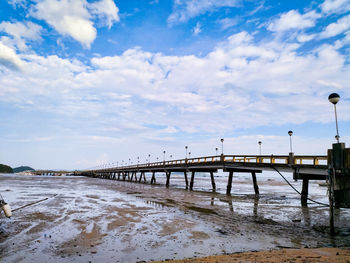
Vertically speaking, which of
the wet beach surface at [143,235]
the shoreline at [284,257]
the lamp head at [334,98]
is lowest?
the wet beach surface at [143,235]

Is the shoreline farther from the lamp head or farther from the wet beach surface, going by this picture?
the lamp head

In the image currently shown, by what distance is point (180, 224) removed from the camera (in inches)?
451

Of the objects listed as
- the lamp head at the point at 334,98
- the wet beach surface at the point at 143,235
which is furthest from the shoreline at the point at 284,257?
the lamp head at the point at 334,98

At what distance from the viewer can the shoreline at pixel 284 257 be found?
6.42 meters

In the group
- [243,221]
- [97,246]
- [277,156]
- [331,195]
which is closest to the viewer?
[97,246]

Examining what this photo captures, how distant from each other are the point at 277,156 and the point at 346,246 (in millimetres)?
13307

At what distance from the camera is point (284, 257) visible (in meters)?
6.71

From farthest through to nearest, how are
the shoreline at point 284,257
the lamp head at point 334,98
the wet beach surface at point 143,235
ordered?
1. the lamp head at point 334,98
2. the wet beach surface at point 143,235
3. the shoreline at point 284,257

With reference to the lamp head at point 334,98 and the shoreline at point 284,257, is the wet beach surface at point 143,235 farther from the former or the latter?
the lamp head at point 334,98

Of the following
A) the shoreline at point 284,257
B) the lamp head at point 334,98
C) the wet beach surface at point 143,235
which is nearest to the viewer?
the shoreline at point 284,257

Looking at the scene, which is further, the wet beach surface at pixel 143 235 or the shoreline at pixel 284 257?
the wet beach surface at pixel 143 235

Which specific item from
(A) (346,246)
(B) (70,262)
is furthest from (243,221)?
(B) (70,262)

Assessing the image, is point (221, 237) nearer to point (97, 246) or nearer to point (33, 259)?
point (97, 246)

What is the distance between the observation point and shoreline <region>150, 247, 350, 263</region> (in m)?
6.42
